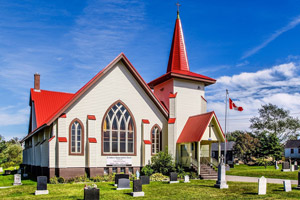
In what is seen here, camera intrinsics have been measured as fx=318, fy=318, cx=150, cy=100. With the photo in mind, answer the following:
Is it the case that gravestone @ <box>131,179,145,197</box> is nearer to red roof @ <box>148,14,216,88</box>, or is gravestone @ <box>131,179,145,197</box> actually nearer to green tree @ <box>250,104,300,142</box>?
red roof @ <box>148,14,216,88</box>

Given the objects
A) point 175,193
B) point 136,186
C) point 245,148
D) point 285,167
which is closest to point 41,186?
point 136,186

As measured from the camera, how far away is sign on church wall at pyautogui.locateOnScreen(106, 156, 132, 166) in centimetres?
2666

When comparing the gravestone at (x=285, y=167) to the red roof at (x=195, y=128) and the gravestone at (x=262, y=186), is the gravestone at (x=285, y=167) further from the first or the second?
the gravestone at (x=262, y=186)

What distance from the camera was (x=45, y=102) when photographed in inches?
1264

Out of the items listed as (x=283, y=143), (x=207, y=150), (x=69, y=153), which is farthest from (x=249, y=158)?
(x=69, y=153)

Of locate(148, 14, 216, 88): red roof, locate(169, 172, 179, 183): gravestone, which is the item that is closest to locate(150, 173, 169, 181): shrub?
locate(169, 172, 179, 183): gravestone

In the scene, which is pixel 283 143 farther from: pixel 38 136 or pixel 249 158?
pixel 38 136

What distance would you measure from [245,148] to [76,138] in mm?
44027

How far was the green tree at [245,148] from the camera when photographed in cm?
6024

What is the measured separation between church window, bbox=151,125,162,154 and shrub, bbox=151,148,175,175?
1.44 metres

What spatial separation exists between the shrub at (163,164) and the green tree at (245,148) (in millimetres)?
35953

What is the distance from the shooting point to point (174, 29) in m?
34.8

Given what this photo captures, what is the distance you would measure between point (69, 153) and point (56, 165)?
131cm

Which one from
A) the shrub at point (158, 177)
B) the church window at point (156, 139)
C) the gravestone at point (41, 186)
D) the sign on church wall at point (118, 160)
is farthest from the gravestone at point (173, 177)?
the gravestone at point (41, 186)
